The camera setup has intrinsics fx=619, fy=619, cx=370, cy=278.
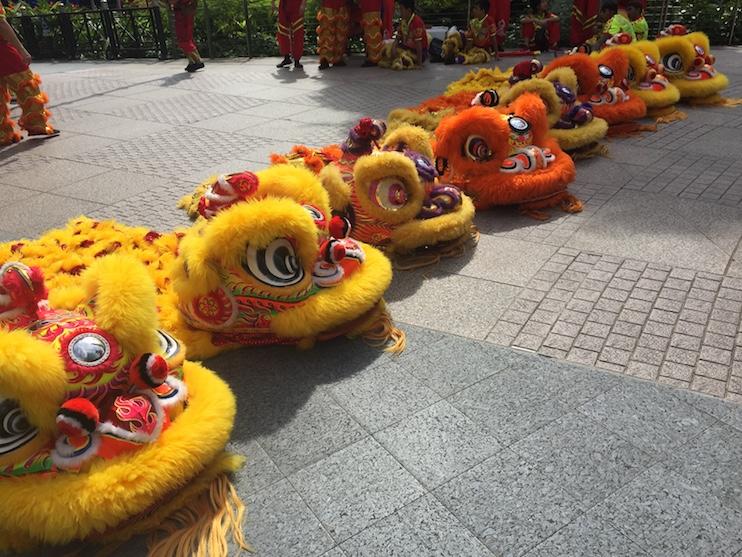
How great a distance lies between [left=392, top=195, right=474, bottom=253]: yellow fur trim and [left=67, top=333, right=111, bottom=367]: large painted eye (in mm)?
2168

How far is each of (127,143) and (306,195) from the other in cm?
502

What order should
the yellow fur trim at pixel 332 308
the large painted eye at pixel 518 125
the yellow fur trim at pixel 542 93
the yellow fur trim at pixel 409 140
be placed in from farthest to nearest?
the yellow fur trim at pixel 542 93 → the large painted eye at pixel 518 125 → the yellow fur trim at pixel 409 140 → the yellow fur trim at pixel 332 308

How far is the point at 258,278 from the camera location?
9.52ft

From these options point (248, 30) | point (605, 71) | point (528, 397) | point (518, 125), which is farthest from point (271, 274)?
point (248, 30)

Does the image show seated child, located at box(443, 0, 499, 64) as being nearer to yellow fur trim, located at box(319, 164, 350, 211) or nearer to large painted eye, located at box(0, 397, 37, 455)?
yellow fur trim, located at box(319, 164, 350, 211)

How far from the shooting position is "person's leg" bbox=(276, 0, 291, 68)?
11.7 metres

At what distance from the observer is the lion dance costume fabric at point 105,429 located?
1.93m

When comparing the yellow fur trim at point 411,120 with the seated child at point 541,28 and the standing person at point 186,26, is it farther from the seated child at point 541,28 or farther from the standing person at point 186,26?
the standing person at point 186,26

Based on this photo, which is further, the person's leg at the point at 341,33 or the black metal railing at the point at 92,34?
the black metal railing at the point at 92,34

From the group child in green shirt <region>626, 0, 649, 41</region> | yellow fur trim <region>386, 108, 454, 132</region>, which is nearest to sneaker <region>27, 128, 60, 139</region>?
yellow fur trim <region>386, 108, 454, 132</region>

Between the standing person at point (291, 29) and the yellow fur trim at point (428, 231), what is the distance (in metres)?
8.93

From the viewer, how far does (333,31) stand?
1215cm

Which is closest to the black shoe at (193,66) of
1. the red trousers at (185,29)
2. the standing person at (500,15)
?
the red trousers at (185,29)

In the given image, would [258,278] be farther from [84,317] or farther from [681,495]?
[681,495]
